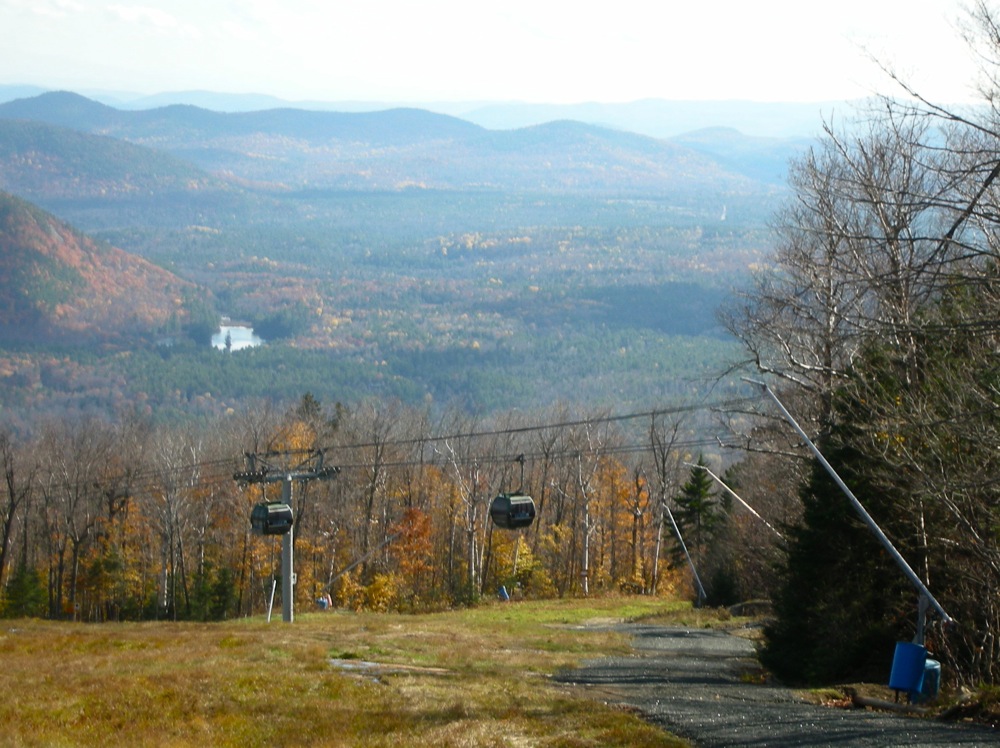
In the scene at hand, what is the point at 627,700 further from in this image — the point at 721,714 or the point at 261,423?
the point at 261,423

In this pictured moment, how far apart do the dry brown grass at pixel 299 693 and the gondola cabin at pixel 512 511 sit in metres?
5.32

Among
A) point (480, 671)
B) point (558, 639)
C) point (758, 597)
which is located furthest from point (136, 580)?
point (480, 671)

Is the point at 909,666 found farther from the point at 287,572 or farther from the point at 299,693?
the point at 287,572

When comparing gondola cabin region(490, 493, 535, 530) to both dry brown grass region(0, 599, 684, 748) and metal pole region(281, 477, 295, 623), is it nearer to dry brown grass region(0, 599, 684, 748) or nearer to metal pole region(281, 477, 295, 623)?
dry brown grass region(0, 599, 684, 748)

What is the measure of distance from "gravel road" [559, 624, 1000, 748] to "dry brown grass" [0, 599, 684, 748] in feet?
2.50

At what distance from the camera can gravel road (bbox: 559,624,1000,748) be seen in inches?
655

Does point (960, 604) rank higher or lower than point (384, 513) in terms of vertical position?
higher

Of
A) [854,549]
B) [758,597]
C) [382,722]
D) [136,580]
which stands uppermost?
[854,549]

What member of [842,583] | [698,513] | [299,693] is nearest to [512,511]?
[842,583]

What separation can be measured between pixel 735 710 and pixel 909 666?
2.92 m

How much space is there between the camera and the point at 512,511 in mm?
42094

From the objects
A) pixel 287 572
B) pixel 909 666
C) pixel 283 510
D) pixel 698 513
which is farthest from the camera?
pixel 698 513

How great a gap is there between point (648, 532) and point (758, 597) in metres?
38.8

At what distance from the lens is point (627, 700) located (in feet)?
71.6
